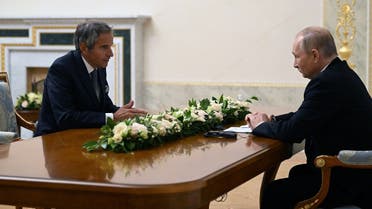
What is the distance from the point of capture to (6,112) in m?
4.38

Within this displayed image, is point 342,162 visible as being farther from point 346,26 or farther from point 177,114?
point 346,26

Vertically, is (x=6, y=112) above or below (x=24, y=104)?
above

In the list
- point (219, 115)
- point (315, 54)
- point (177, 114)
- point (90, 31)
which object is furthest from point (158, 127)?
point (90, 31)

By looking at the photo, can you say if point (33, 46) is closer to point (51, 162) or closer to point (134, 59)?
point (134, 59)

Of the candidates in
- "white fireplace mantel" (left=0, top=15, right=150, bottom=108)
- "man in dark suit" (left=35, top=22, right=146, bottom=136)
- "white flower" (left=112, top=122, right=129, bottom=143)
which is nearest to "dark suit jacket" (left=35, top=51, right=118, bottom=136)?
"man in dark suit" (left=35, top=22, right=146, bottom=136)

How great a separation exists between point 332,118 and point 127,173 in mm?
1252

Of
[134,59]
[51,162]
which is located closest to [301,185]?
[51,162]

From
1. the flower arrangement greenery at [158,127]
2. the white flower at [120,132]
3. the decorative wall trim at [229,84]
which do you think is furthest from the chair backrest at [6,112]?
the decorative wall trim at [229,84]

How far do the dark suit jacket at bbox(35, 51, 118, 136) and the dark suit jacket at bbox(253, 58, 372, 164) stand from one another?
1.07 metres

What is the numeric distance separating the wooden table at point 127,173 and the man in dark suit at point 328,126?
0.26 m

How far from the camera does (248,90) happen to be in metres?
7.27

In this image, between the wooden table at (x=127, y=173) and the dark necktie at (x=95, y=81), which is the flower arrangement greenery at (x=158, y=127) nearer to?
the wooden table at (x=127, y=173)

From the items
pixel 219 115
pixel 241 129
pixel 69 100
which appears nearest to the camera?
pixel 241 129

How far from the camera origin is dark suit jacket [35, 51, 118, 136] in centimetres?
368
